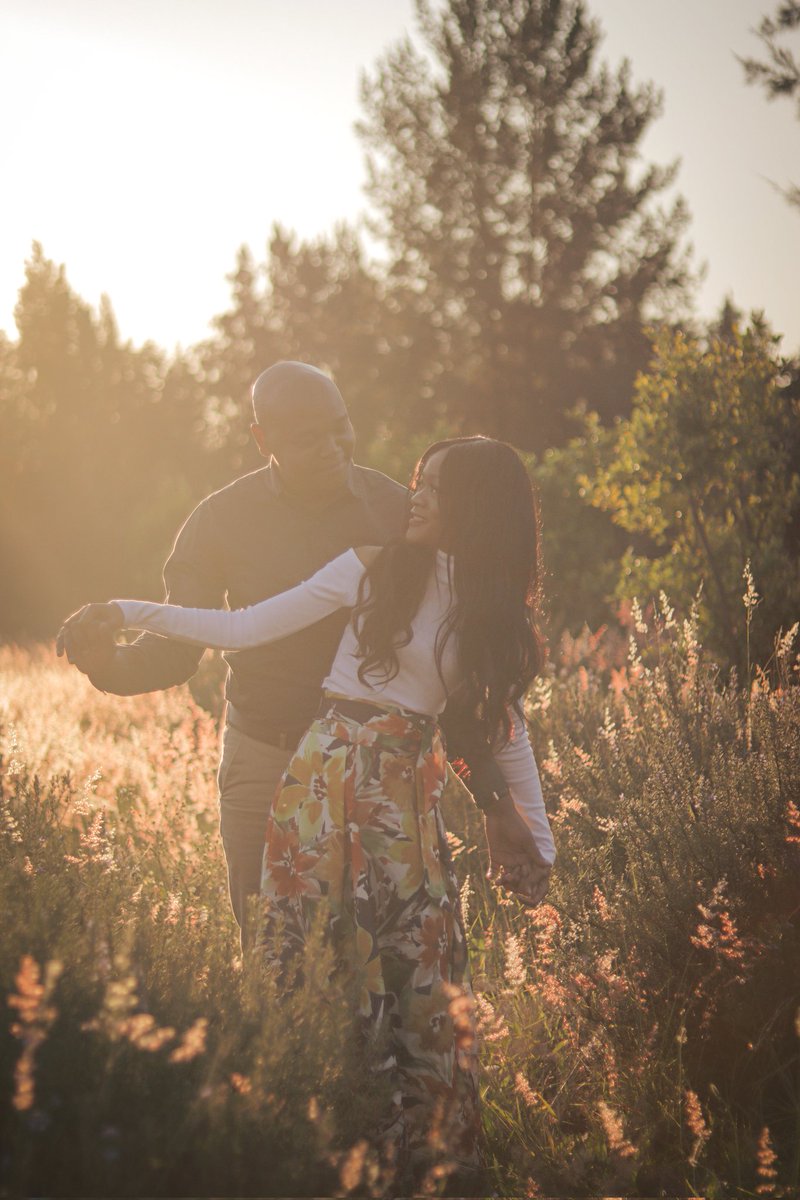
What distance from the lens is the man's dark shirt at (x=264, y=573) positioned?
132 inches

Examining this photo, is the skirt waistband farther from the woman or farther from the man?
the man

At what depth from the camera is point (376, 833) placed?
280cm

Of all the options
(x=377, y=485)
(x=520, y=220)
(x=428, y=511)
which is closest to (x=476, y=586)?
(x=428, y=511)

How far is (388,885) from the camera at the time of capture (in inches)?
109

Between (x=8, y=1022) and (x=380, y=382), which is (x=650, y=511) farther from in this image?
(x=380, y=382)

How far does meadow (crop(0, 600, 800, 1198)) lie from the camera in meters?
1.78

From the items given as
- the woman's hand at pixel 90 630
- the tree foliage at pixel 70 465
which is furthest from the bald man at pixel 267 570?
the tree foliage at pixel 70 465

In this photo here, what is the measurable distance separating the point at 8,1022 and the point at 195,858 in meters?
2.15

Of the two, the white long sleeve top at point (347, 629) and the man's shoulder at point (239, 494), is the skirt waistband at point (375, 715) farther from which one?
the man's shoulder at point (239, 494)

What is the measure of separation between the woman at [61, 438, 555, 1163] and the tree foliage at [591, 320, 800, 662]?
5.67m

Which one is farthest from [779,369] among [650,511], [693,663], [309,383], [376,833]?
[376,833]

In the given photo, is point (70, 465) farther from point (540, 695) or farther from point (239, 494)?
point (239, 494)

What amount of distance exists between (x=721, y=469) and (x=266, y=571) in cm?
622

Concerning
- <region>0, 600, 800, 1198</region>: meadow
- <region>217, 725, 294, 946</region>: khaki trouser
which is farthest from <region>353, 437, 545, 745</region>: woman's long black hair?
<region>0, 600, 800, 1198</region>: meadow
